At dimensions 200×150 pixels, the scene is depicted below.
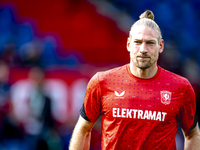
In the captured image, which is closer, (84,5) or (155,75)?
(155,75)

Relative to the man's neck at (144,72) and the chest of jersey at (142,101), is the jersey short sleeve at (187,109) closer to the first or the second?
the chest of jersey at (142,101)

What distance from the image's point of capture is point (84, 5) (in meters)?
8.77

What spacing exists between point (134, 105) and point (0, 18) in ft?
23.4

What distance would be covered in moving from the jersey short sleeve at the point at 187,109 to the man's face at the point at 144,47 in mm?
433

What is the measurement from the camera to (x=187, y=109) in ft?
9.23

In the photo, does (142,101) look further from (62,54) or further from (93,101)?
(62,54)

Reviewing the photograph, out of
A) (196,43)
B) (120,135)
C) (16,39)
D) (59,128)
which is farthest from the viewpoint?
(16,39)

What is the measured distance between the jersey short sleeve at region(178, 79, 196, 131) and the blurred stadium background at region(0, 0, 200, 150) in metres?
3.60

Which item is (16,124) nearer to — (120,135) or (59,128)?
(59,128)

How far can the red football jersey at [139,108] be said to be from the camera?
105 inches

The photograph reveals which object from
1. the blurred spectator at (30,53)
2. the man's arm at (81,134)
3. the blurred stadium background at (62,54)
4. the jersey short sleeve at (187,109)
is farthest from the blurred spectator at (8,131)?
the jersey short sleeve at (187,109)

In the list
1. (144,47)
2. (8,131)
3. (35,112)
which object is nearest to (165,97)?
(144,47)

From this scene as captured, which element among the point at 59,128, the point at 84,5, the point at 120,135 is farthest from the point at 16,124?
the point at 120,135

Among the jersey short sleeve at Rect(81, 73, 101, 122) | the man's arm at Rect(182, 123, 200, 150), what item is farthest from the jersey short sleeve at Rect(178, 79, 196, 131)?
the jersey short sleeve at Rect(81, 73, 101, 122)
